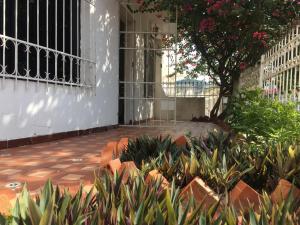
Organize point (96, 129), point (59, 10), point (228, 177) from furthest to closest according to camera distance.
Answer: point (96, 129) → point (59, 10) → point (228, 177)

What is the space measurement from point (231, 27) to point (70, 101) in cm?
365

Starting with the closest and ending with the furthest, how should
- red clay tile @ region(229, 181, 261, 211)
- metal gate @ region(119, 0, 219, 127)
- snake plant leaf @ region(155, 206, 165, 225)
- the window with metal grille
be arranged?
1. snake plant leaf @ region(155, 206, 165, 225)
2. red clay tile @ region(229, 181, 261, 211)
3. the window with metal grille
4. metal gate @ region(119, 0, 219, 127)

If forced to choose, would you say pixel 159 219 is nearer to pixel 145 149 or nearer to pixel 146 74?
pixel 145 149

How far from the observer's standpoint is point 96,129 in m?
8.32

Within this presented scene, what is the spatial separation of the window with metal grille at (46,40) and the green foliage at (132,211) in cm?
384

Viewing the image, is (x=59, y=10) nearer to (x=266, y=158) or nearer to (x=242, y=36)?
(x=242, y=36)

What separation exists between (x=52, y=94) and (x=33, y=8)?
1308mm

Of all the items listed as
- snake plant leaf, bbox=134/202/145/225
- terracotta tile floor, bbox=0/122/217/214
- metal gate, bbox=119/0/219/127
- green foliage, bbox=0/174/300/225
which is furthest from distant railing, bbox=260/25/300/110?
snake plant leaf, bbox=134/202/145/225

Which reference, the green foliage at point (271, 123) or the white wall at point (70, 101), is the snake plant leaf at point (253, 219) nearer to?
the green foliage at point (271, 123)

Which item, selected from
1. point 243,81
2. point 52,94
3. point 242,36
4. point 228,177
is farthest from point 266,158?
point 243,81

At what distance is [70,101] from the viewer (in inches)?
279

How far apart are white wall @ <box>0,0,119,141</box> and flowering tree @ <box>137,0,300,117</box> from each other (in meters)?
1.25

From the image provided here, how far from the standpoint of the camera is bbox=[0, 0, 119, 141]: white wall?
5.42 meters

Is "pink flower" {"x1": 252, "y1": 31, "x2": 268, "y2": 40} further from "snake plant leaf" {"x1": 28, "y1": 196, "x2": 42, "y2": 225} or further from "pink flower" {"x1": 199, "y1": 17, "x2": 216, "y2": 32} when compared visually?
"snake plant leaf" {"x1": 28, "y1": 196, "x2": 42, "y2": 225}
